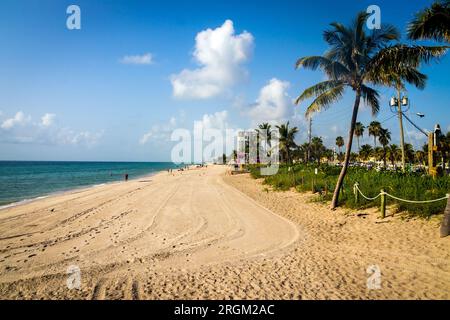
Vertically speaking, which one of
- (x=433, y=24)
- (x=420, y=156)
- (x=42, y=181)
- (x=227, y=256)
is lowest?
(x=42, y=181)

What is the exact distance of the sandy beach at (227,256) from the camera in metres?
5.14

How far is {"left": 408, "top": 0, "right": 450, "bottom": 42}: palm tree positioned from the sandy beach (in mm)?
5917

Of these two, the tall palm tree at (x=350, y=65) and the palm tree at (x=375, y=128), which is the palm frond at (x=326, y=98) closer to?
the tall palm tree at (x=350, y=65)

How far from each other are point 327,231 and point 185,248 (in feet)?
17.3

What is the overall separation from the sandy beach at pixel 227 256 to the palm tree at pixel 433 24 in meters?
5.92

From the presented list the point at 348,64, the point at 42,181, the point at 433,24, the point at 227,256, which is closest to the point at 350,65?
the point at 348,64

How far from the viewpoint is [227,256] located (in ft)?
23.2

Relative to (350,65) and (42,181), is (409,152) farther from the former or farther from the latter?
(42,181)

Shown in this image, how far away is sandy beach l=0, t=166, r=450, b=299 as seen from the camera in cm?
514

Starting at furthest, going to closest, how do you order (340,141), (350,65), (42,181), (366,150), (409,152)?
(340,141)
(366,150)
(409,152)
(42,181)
(350,65)

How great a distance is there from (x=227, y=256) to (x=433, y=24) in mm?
8878

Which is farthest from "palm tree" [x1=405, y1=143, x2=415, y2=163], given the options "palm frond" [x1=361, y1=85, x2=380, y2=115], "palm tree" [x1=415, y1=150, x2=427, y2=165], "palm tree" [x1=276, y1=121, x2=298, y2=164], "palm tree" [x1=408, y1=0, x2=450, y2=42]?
"palm tree" [x1=408, y1=0, x2=450, y2=42]

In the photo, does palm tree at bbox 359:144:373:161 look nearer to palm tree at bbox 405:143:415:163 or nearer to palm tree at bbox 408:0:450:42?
palm tree at bbox 405:143:415:163
